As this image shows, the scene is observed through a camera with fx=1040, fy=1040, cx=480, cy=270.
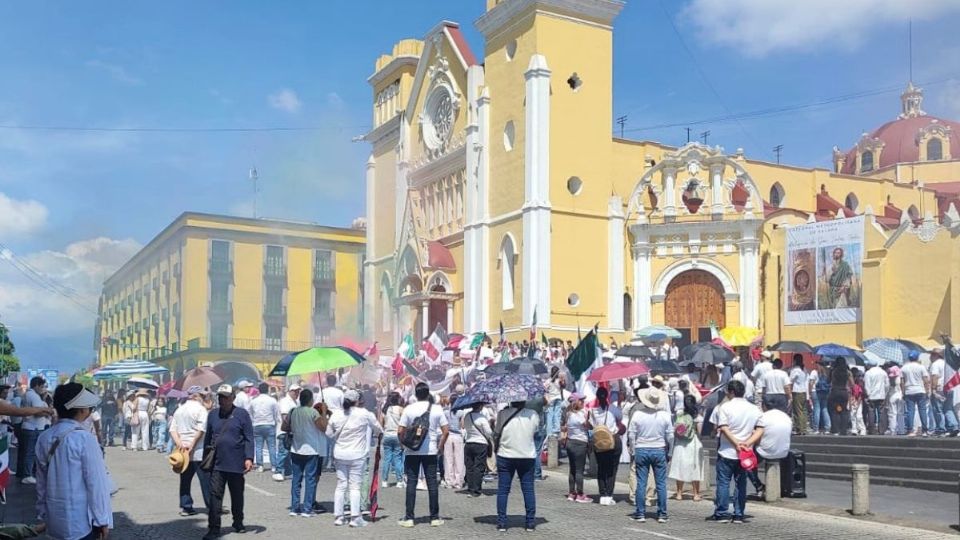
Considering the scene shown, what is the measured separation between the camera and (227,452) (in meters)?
12.4

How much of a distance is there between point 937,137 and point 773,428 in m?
53.2

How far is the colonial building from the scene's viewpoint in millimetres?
49312

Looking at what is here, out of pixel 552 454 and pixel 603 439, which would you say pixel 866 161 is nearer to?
pixel 552 454

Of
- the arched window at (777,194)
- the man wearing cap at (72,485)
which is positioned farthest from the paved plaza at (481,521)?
the arched window at (777,194)

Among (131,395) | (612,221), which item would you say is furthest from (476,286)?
(131,395)

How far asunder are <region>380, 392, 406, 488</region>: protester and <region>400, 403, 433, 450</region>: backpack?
379cm

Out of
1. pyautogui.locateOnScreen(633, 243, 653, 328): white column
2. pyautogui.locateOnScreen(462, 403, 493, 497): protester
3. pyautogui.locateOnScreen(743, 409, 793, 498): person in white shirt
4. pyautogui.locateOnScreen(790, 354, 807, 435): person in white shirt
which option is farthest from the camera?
pyautogui.locateOnScreen(633, 243, 653, 328): white column

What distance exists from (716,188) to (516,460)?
94.8ft

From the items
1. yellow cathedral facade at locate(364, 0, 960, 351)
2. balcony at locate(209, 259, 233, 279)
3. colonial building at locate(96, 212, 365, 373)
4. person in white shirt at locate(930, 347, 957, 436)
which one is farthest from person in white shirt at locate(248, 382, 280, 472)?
balcony at locate(209, 259, 233, 279)

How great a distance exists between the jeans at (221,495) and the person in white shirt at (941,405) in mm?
14880

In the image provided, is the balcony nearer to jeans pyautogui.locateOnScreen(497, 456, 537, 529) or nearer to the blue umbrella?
the blue umbrella

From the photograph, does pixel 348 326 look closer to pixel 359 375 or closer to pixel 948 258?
pixel 359 375

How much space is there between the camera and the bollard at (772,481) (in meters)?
16.0

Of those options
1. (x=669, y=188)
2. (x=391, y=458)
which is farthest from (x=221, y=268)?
(x=391, y=458)
